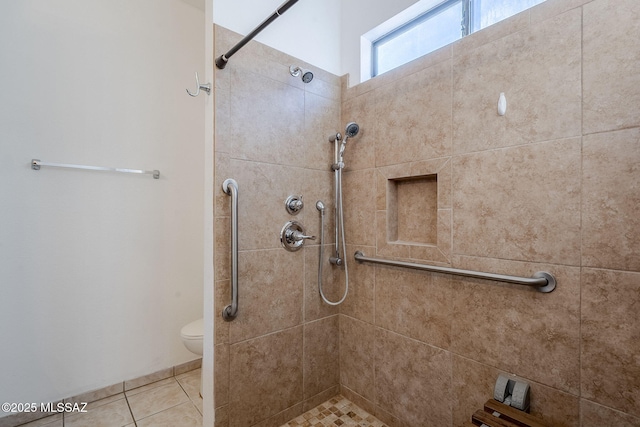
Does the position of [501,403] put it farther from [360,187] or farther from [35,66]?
[35,66]

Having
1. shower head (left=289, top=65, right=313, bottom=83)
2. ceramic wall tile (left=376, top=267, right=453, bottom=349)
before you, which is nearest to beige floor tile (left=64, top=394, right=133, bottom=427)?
ceramic wall tile (left=376, top=267, right=453, bottom=349)

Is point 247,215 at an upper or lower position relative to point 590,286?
upper

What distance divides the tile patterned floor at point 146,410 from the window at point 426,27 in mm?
2413

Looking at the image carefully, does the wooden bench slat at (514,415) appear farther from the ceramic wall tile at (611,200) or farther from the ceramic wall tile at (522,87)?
the ceramic wall tile at (522,87)

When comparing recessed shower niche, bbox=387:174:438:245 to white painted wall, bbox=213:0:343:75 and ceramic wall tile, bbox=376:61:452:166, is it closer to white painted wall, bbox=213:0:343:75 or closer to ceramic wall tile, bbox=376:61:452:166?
ceramic wall tile, bbox=376:61:452:166

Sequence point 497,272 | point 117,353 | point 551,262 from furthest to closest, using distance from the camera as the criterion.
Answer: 1. point 117,353
2. point 497,272
3. point 551,262

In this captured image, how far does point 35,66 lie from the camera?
169cm

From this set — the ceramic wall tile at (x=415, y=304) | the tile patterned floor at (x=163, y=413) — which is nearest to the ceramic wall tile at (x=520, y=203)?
the ceramic wall tile at (x=415, y=304)

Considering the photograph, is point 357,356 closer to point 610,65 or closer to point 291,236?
point 291,236

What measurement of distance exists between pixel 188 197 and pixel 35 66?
1.15 meters

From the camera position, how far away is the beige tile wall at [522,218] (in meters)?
0.94

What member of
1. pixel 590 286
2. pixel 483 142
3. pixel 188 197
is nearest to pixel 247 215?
pixel 188 197

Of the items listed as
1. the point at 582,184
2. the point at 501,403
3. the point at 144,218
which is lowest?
the point at 501,403

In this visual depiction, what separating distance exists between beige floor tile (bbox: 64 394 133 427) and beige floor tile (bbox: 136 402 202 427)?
0.39ft
